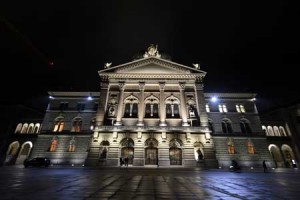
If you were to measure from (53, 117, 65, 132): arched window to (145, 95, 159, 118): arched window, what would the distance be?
60.1ft

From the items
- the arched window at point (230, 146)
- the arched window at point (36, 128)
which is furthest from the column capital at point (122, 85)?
the arched window at point (230, 146)

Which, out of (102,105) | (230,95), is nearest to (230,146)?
(230,95)

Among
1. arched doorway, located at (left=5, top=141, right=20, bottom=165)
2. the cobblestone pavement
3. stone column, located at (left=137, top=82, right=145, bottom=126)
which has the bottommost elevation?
the cobblestone pavement

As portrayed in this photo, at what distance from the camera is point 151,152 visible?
93.2 ft

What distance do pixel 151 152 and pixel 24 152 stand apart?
30.6 metres

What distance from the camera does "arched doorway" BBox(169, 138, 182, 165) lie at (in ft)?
91.6

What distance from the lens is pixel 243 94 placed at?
3659 cm

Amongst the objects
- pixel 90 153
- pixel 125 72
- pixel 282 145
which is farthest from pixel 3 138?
pixel 282 145

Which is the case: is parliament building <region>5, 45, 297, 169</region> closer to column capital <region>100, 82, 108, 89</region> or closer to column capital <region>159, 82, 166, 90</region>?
column capital <region>100, 82, 108, 89</region>

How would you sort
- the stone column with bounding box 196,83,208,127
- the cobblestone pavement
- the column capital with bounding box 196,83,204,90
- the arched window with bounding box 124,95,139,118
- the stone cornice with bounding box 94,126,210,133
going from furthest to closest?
1. the column capital with bounding box 196,83,204,90
2. the arched window with bounding box 124,95,139,118
3. the stone column with bounding box 196,83,208,127
4. the stone cornice with bounding box 94,126,210,133
5. the cobblestone pavement

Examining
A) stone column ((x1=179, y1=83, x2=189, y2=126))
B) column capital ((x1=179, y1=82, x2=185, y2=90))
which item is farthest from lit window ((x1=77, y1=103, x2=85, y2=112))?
column capital ((x1=179, y1=82, x2=185, y2=90))

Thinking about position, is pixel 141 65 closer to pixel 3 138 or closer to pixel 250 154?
pixel 250 154

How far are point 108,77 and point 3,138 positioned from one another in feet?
90.4

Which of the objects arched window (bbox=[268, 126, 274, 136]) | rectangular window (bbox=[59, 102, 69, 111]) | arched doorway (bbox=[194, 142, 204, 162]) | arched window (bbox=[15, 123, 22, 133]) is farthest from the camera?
arched window (bbox=[15, 123, 22, 133])
